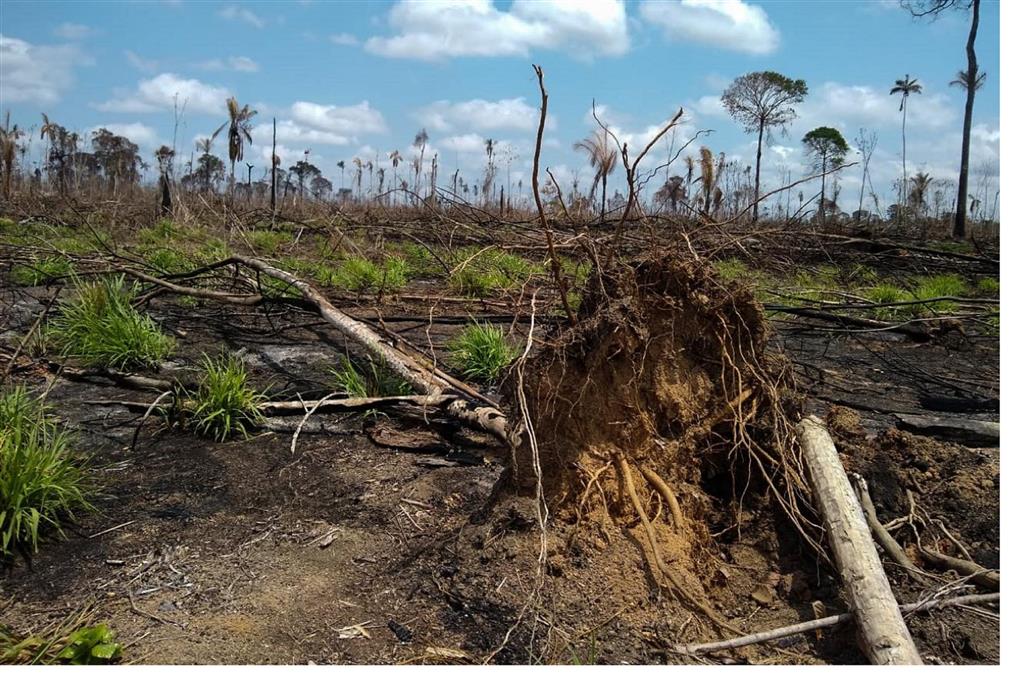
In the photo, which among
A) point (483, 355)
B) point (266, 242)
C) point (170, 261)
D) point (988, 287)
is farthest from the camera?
point (266, 242)

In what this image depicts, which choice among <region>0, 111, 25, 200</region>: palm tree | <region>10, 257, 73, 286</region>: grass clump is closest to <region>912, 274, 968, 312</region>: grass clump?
<region>10, 257, 73, 286</region>: grass clump

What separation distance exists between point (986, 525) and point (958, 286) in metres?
6.85

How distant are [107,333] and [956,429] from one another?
206 inches

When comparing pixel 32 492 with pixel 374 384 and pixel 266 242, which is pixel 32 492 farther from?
pixel 266 242

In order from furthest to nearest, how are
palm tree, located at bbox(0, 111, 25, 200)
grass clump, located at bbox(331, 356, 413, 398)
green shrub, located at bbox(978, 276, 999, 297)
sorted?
1. palm tree, located at bbox(0, 111, 25, 200)
2. green shrub, located at bbox(978, 276, 999, 297)
3. grass clump, located at bbox(331, 356, 413, 398)

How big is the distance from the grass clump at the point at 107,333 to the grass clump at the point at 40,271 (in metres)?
1.99

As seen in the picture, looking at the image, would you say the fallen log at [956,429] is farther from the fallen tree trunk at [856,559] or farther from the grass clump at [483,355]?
the grass clump at [483,355]

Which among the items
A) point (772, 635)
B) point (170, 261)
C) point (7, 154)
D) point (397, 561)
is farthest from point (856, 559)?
point (7, 154)

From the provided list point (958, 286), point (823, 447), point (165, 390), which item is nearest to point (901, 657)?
point (823, 447)

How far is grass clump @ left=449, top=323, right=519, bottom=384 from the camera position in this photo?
4.80 m

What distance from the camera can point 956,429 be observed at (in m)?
3.88

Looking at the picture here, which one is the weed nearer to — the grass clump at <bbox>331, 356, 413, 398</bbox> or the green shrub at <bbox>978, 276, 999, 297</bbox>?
the grass clump at <bbox>331, 356, 413, 398</bbox>

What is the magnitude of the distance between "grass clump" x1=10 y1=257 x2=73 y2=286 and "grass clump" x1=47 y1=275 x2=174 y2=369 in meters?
→ 1.99

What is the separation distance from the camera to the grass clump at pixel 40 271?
23.0 ft
